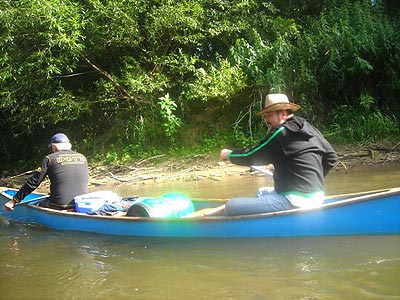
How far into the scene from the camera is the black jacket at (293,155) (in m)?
4.01

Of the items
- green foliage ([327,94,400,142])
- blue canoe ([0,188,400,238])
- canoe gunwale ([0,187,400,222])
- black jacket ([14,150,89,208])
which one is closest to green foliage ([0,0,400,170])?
green foliage ([327,94,400,142])

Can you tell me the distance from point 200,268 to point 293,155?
134 centimetres

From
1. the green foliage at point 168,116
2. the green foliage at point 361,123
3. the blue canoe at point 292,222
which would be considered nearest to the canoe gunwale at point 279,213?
the blue canoe at point 292,222

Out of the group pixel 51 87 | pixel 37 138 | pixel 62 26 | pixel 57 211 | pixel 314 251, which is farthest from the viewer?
pixel 37 138

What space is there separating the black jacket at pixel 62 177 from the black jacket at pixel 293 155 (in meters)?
2.51

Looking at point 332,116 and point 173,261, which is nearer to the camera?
point 173,261

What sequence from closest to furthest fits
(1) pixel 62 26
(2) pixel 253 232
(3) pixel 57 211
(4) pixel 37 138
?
(2) pixel 253 232 → (3) pixel 57 211 → (1) pixel 62 26 → (4) pixel 37 138

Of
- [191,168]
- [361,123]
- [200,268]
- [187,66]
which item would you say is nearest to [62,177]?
[200,268]

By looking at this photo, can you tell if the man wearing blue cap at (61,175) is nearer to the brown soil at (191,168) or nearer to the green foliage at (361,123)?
the brown soil at (191,168)

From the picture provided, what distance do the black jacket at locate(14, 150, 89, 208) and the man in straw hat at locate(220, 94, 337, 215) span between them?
2369 millimetres

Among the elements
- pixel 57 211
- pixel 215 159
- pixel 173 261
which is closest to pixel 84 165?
pixel 57 211

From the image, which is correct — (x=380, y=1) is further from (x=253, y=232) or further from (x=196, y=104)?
(x=253, y=232)

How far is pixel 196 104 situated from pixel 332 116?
3908 millimetres

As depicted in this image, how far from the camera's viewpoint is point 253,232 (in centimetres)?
454
